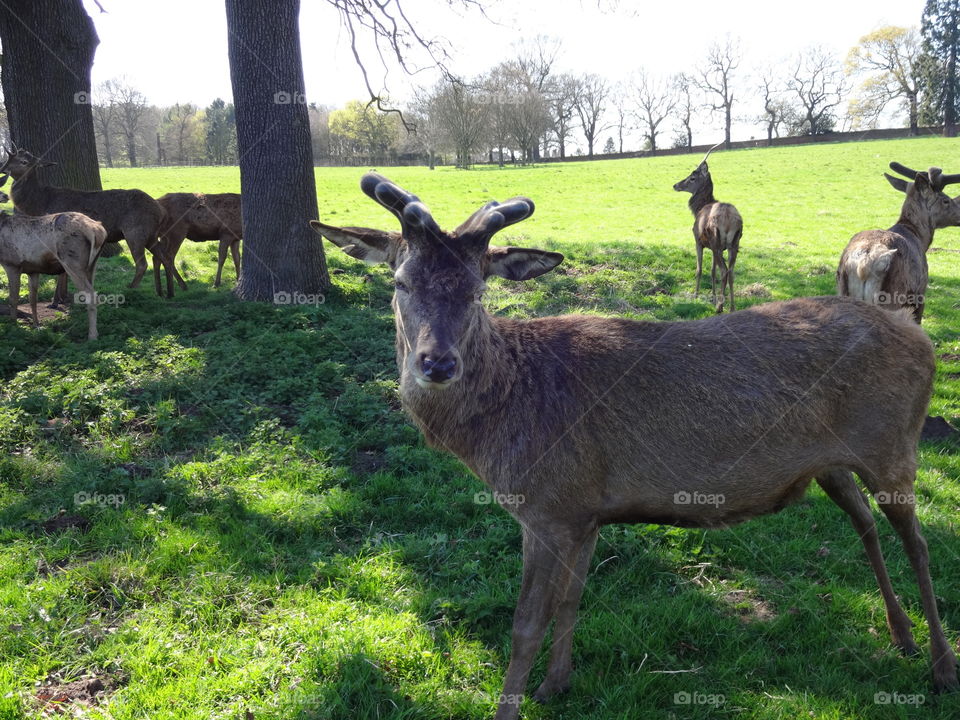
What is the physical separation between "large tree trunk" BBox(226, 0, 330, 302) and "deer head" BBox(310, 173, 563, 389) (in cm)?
605

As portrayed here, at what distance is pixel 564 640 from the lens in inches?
149

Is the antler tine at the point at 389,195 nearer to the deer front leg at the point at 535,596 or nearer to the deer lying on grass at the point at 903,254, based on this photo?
the deer front leg at the point at 535,596

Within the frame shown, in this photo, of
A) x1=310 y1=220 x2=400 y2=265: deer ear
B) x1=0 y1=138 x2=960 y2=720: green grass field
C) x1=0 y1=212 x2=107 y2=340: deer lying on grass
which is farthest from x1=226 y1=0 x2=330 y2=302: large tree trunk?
x1=310 y1=220 x2=400 y2=265: deer ear

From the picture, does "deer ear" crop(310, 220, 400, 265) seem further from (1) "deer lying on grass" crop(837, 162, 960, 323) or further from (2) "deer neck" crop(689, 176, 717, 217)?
(2) "deer neck" crop(689, 176, 717, 217)

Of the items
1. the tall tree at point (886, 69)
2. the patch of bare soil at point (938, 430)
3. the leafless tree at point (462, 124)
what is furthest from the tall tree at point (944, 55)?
the patch of bare soil at point (938, 430)

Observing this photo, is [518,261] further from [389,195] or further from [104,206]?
[104,206]

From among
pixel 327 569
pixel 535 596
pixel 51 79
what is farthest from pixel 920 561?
pixel 51 79

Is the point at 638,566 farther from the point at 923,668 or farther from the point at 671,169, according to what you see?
the point at 671,169

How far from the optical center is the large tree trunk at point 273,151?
928 cm

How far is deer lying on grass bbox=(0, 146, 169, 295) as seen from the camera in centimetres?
1091

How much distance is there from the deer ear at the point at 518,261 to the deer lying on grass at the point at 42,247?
290 inches

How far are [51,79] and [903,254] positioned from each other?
45.7 ft

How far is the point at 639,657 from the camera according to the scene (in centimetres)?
393

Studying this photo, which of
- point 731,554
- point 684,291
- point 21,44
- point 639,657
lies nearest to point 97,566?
point 639,657
